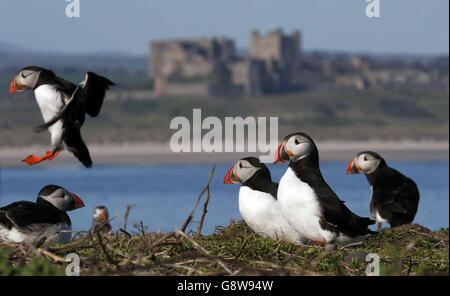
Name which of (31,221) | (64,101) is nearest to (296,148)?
(64,101)

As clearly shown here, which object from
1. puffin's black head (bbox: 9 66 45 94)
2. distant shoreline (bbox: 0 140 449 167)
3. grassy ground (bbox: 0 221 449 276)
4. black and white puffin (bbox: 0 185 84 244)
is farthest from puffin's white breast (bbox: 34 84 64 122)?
distant shoreline (bbox: 0 140 449 167)

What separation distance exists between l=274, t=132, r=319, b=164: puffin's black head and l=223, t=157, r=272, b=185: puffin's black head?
926 millimetres

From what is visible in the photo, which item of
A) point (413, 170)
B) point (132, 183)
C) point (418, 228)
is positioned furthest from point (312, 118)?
point (418, 228)

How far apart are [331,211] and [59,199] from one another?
2.93m

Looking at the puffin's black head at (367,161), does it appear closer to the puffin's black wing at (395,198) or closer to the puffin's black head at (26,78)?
the puffin's black wing at (395,198)

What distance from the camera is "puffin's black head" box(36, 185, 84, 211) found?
9.04 meters

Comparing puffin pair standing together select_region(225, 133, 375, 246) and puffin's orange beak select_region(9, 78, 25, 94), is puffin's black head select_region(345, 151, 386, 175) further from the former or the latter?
puffin's orange beak select_region(9, 78, 25, 94)

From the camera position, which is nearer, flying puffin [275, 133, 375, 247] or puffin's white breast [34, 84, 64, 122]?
puffin's white breast [34, 84, 64, 122]

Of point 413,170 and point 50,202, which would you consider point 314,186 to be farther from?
point 413,170

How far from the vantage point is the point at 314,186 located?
26.9ft

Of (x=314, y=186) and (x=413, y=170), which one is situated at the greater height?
(x=314, y=186)

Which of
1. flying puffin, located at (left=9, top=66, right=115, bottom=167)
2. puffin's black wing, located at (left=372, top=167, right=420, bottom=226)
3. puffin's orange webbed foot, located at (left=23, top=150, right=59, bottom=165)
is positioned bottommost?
puffin's black wing, located at (left=372, top=167, right=420, bottom=226)

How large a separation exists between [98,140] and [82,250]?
512 ft

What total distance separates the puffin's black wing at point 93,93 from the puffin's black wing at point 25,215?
151 cm
